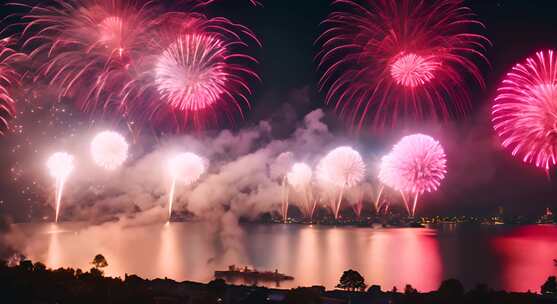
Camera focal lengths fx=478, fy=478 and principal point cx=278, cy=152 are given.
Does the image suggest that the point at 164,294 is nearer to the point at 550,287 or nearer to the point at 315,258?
the point at 550,287

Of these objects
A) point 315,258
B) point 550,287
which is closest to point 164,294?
point 550,287

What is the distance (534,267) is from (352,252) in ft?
153

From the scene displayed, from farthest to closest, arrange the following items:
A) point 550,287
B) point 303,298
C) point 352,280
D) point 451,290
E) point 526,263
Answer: point 526,263 → point 352,280 → point 550,287 → point 451,290 → point 303,298

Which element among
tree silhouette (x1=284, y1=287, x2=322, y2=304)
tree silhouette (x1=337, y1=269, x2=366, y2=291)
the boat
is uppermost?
tree silhouette (x1=284, y1=287, x2=322, y2=304)

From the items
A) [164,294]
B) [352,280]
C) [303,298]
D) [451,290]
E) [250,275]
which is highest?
[451,290]

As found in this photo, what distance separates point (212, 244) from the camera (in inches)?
6270

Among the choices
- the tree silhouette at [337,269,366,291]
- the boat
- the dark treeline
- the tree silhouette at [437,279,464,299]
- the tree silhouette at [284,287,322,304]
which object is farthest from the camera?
the boat

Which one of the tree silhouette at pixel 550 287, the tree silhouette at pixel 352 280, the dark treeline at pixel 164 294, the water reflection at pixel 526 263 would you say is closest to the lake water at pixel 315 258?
the water reflection at pixel 526 263

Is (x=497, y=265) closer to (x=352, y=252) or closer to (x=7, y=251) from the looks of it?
(x=352, y=252)

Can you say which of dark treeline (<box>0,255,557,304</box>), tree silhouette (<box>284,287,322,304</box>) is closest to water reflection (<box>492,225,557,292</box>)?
dark treeline (<box>0,255,557,304</box>)

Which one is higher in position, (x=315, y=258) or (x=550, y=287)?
(x=550, y=287)

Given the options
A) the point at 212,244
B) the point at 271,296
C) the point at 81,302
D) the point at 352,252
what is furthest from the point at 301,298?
the point at 212,244

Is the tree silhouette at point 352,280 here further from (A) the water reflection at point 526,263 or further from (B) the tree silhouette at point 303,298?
(A) the water reflection at point 526,263

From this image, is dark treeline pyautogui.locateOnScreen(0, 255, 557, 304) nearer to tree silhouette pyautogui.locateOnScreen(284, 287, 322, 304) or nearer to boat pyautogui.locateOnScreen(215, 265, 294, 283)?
tree silhouette pyautogui.locateOnScreen(284, 287, 322, 304)
